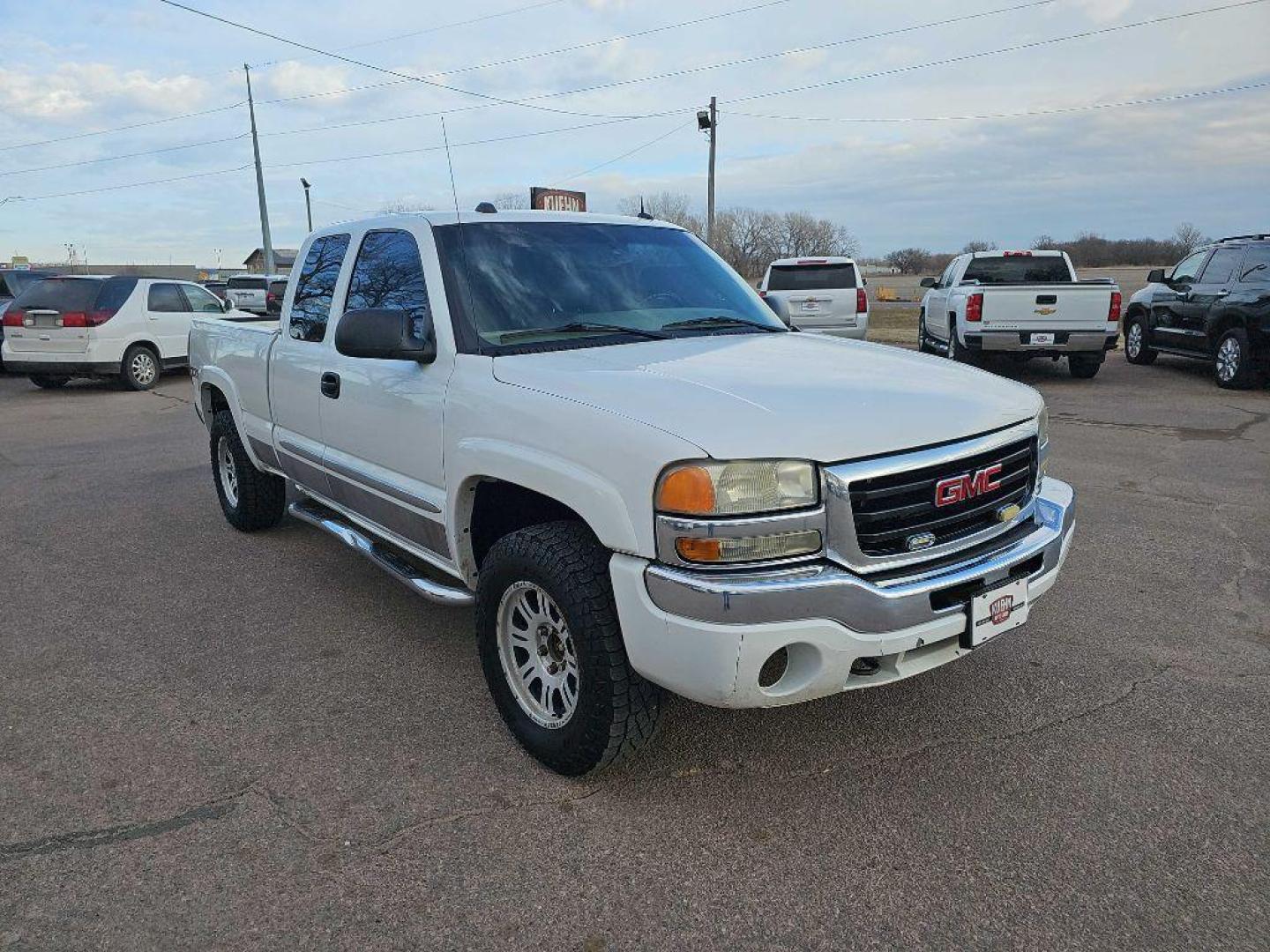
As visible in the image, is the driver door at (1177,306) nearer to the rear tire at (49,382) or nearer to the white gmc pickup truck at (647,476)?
the white gmc pickup truck at (647,476)

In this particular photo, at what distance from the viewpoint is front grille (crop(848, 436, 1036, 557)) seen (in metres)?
2.59

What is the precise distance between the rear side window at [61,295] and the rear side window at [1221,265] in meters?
16.0

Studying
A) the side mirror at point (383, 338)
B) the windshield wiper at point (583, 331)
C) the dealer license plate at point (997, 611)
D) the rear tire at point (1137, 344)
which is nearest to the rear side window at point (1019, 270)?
the rear tire at point (1137, 344)

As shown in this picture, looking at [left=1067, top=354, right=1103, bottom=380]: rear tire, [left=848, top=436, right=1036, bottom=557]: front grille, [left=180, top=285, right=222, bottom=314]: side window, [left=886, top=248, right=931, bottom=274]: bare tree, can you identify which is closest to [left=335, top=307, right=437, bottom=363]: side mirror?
[left=848, top=436, right=1036, bottom=557]: front grille

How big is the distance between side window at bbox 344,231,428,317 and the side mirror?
0.23 metres

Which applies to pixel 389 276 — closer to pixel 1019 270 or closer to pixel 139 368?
pixel 1019 270

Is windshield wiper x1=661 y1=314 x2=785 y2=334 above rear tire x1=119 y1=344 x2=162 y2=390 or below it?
above

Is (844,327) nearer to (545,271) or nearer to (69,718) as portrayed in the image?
(545,271)

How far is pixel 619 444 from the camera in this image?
2598mm

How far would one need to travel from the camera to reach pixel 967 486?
2.83 metres

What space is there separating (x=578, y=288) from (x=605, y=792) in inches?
77.1

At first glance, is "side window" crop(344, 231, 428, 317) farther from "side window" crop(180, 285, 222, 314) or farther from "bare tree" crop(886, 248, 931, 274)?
"bare tree" crop(886, 248, 931, 274)

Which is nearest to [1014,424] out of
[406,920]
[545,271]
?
[545,271]

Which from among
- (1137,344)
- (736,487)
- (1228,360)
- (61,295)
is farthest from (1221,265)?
(61,295)
